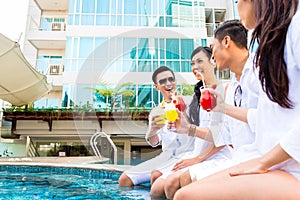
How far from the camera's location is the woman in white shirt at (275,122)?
0.66m

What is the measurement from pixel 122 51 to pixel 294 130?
1.68m

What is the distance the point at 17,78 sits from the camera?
6.18 metres

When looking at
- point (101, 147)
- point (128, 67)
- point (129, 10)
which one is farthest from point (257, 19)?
point (129, 10)

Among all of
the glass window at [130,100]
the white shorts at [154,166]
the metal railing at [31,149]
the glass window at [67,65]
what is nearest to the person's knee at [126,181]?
the white shorts at [154,166]

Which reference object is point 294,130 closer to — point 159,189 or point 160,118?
point 160,118

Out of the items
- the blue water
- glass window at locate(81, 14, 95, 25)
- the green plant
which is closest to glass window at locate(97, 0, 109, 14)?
glass window at locate(81, 14, 95, 25)

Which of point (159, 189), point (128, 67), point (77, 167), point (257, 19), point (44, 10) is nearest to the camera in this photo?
point (257, 19)

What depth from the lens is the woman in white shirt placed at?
0.66 meters

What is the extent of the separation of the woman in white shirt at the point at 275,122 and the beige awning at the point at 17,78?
18.1 feet

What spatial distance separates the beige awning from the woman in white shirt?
550 cm

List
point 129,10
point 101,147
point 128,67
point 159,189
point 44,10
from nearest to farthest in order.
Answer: point 159,189 → point 128,67 → point 101,147 → point 129,10 → point 44,10

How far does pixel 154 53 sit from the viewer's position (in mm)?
2166

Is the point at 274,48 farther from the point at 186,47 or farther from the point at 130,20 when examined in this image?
the point at 130,20

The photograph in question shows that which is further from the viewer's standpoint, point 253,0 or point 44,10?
point 44,10
